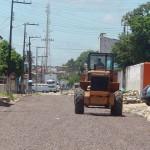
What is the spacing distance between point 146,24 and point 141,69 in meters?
17.4

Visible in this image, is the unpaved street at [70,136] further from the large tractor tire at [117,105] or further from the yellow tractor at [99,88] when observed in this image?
the large tractor tire at [117,105]

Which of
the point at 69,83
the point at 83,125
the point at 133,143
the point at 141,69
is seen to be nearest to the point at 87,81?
the point at 83,125

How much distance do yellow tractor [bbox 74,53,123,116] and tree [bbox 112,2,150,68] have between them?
3916cm

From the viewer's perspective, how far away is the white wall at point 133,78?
178ft

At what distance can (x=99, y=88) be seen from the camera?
1195 inches

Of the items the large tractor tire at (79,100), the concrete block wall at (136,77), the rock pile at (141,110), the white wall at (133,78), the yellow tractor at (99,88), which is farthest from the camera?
the white wall at (133,78)

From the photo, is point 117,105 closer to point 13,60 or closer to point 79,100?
point 79,100

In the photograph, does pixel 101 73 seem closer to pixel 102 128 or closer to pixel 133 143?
pixel 102 128

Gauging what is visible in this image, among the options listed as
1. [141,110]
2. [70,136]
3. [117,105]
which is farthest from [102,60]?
[70,136]

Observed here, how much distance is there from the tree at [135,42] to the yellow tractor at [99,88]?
3916 centimetres

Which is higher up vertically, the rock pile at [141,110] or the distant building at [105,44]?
the distant building at [105,44]

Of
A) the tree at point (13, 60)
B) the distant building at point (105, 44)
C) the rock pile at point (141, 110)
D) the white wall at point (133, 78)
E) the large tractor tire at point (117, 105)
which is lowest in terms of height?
the rock pile at point (141, 110)

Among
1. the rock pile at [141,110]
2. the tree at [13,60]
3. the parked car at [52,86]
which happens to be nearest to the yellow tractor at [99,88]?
the rock pile at [141,110]

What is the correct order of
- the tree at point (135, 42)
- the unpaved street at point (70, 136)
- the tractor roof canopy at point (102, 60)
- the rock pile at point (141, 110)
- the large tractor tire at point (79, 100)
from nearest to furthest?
the unpaved street at point (70, 136), the large tractor tire at point (79, 100), the tractor roof canopy at point (102, 60), the rock pile at point (141, 110), the tree at point (135, 42)
